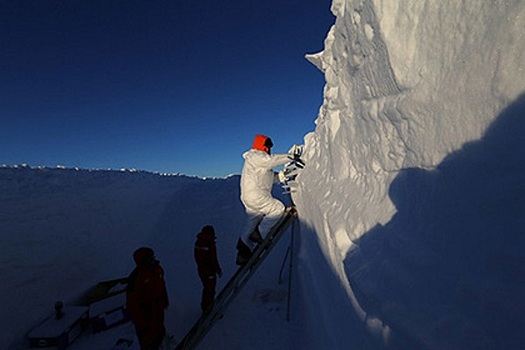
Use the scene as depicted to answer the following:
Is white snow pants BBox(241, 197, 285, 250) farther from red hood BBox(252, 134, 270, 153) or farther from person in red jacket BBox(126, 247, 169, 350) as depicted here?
person in red jacket BBox(126, 247, 169, 350)

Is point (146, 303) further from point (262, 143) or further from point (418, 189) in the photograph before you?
point (418, 189)

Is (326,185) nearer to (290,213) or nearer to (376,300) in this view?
(290,213)

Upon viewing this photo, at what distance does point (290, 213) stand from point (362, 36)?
3239mm

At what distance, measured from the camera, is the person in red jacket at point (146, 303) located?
339 centimetres

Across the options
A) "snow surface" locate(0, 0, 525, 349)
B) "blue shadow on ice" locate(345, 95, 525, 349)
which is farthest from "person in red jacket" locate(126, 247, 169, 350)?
"blue shadow on ice" locate(345, 95, 525, 349)

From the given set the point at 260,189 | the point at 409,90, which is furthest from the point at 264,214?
the point at 409,90

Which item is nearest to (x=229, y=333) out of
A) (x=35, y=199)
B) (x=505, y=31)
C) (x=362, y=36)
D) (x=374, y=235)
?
(x=374, y=235)

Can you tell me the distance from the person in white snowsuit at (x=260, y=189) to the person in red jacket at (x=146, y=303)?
1.97m

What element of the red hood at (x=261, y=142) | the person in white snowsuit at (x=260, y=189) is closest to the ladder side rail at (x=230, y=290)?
the person in white snowsuit at (x=260, y=189)

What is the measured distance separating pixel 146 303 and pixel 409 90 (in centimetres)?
372

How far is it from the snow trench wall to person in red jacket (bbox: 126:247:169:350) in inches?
89.9

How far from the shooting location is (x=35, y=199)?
7.50 metres

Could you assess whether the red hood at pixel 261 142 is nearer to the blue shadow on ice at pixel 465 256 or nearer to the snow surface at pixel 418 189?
the snow surface at pixel 418 189

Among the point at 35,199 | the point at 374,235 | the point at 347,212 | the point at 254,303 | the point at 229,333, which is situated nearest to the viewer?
the point at 374,235
